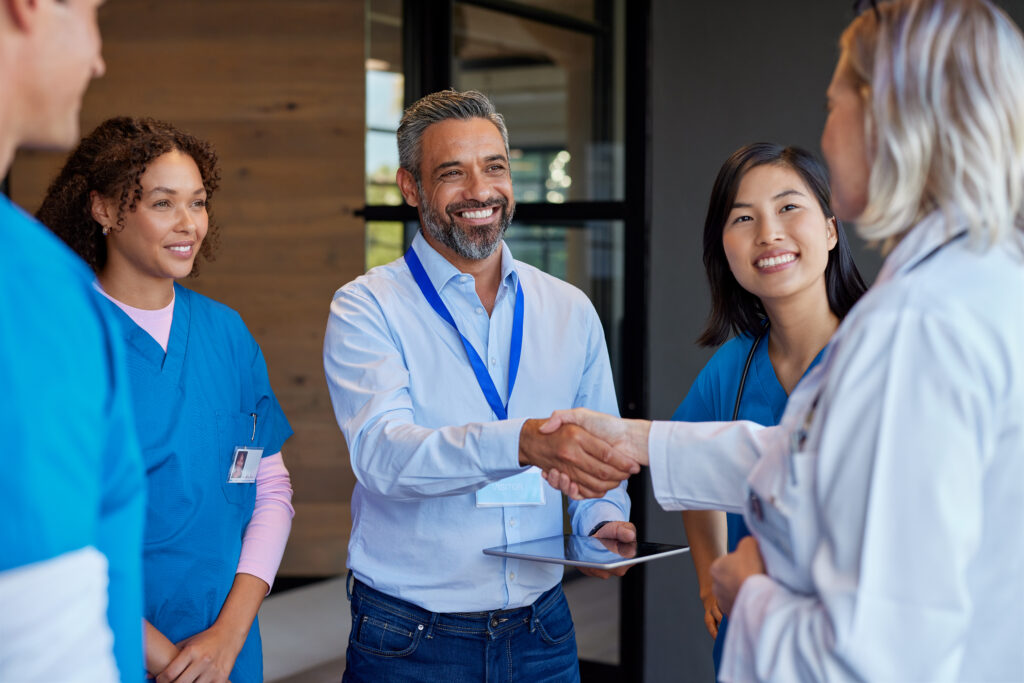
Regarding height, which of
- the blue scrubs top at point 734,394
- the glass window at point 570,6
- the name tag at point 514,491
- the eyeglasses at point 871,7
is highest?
the glass window at point 570,6

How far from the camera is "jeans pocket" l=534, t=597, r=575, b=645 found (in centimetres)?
197

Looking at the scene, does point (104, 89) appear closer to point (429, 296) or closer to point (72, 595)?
point (429, 296)

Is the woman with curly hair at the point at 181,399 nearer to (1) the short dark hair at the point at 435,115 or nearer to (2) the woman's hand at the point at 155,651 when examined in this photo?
(2) the woman's hand at the point at 155,651

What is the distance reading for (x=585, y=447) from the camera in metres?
1.79

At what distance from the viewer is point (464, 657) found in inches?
74.0

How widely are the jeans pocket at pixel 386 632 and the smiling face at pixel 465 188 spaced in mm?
811

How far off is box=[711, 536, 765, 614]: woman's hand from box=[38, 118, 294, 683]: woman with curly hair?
3.61 ft

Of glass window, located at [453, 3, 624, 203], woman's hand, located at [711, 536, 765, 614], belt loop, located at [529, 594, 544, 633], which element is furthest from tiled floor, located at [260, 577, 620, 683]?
woman's hand, located at [711, 536, 765, 614]

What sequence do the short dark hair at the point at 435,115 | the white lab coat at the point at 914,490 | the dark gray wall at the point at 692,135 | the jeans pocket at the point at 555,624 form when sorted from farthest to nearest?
the dark gray wall at the point at 692,135, the short dark hair at the point at 435,115, the jeans pocket at the point at 555,624, the white lab coat at the point at 914,490

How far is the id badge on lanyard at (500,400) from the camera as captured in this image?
195 cm

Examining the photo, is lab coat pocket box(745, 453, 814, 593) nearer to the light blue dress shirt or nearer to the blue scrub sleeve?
the light blue dress shirt

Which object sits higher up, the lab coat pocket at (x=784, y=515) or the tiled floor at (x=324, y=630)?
the lab coat pocket at (x=784, y=515)

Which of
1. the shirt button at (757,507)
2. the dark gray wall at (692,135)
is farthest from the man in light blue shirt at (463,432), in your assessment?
the dark gray wall at (692,135)

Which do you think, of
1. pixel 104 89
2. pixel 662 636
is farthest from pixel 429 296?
pixel 104 89
